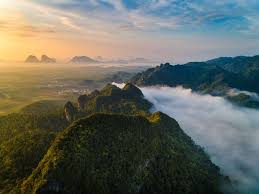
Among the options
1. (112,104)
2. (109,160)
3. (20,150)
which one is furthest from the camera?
(112,104)

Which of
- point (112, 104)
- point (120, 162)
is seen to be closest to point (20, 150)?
point (120, 162)

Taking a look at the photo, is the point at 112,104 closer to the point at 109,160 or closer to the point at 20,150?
the point at 20,150

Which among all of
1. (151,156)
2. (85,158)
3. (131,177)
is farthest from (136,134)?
(85,158)

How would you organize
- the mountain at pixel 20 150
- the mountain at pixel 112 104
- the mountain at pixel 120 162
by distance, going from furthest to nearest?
1. the mountain at pixel 112 104
2. the mountain at pixel 20 150
3. the mountain at pixel 120 162

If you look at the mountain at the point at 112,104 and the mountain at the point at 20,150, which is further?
the mountain at the point at 112,104

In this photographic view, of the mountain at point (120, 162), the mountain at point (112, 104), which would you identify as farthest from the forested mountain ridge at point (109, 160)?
the mountain at point (112, 104)

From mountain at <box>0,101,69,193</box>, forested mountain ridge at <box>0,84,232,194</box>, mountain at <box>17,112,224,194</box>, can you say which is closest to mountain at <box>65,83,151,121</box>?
mountain at <box>0,101,69,193</box>

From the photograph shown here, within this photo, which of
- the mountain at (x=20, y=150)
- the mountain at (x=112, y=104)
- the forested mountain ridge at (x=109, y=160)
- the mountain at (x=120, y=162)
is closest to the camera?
the mountain at (x=120, y=162)

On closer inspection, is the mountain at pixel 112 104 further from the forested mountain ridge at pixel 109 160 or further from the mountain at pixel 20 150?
the forested mountain ridge at pixel 109 160

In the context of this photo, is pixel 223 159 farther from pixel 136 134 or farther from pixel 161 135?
pixel 136 134
